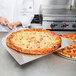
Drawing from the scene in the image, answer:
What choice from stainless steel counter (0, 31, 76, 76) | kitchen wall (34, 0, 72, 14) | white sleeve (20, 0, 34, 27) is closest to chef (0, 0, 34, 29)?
white sleeve (20, 0, 34, 27)

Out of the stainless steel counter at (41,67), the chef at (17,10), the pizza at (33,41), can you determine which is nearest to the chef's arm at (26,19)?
the chef at (17,10)

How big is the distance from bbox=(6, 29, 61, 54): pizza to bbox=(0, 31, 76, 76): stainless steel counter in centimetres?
12

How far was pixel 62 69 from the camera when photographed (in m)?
1.17

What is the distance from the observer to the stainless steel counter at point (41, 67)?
1.12m

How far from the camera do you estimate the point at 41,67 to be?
120 centimetres

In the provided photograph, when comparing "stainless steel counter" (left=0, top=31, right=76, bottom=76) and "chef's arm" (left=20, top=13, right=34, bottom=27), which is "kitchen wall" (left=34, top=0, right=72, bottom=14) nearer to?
"chef's arm" (left=20, top=13, right=34, bottom=27)

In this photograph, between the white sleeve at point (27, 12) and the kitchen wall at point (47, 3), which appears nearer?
the white sleeve at point (27, 12)

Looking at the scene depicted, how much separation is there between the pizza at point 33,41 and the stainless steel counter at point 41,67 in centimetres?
12

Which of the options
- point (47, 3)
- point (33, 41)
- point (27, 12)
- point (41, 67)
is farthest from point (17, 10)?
point (41, 67)

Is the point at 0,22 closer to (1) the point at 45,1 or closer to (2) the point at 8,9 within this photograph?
(2) the point at 8,9

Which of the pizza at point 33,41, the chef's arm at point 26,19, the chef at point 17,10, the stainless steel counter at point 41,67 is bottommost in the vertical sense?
the stainless steel counter at point 41,67

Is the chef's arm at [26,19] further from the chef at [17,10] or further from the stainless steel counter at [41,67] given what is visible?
the stainless steel counter at [41,67]

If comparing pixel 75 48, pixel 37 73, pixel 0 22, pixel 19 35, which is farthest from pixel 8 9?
pixel 37 73

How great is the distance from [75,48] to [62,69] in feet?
1.24
